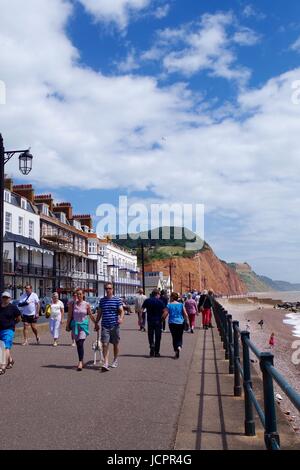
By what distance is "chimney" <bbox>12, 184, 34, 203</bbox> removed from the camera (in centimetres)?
5106

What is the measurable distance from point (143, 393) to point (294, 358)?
15.8 meters

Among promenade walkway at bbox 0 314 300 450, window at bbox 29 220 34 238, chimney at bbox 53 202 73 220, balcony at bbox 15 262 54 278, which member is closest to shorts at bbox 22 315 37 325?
promenade walkway at bbox 0 314 300 450

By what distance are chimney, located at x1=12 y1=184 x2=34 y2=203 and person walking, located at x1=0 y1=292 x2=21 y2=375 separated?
42035 mm

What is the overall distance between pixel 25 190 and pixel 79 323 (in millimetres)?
42840

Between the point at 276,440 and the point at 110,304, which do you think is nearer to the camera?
the point at 276,440

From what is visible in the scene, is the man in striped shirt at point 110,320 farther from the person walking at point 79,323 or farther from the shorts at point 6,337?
the shorts at point 6,337

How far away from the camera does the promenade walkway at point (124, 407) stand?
211 inches

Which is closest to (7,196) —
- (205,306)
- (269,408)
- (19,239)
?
(19,239)

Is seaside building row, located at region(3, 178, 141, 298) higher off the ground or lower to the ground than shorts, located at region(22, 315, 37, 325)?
higher

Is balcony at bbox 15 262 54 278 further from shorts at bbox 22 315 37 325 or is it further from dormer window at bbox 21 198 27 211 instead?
shorts at bbox 22 315 37 325

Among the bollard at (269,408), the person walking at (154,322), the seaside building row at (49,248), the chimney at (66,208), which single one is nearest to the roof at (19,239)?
the seaside building row at (49,248)
